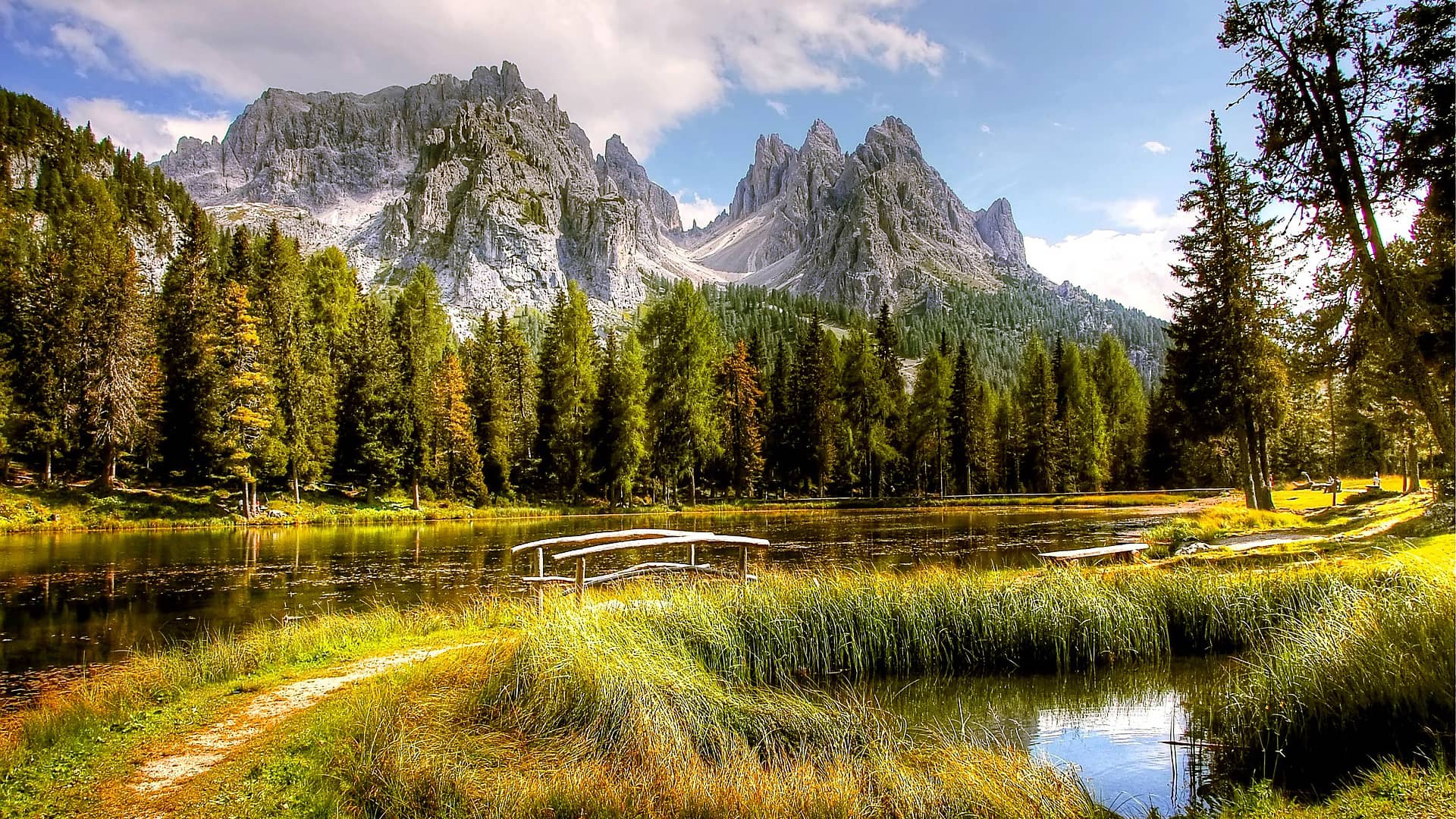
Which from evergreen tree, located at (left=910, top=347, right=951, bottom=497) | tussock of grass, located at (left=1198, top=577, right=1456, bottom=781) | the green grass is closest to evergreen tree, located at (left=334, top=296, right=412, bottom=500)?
evergreen tree, located at (left=910, top=347, right=951, bottom=497)

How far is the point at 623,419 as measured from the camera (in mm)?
51688

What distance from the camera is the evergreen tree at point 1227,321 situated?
31.7 meters

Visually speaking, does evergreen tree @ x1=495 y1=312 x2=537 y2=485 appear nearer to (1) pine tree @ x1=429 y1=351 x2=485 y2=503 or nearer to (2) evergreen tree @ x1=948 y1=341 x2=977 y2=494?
(1) pine tree @ x1=429 y1=351 x2=485 y2=503

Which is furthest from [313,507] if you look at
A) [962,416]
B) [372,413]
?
[962,416]

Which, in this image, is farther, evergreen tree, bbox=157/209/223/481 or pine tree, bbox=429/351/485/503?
pine tree, bbox=429/351/485/503

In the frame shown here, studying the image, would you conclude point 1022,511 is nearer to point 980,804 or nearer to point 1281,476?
point 1281,476

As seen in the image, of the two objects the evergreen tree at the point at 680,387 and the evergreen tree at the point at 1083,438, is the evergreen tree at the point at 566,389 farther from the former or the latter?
the evergreen tree at the point at 1083,438

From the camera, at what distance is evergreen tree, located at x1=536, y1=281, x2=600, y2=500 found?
5412 centimetres

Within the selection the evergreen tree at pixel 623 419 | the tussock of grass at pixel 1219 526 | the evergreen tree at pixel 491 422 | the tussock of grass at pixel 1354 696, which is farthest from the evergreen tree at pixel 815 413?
the tussock of grass at pixel 1354 696

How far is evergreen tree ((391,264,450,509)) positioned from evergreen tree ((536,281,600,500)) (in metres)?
8.43

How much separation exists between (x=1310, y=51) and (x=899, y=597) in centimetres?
1305

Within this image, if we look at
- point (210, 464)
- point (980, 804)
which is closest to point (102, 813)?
point (980, 804)

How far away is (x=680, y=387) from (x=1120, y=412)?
160 feet

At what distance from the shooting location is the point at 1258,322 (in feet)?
105
